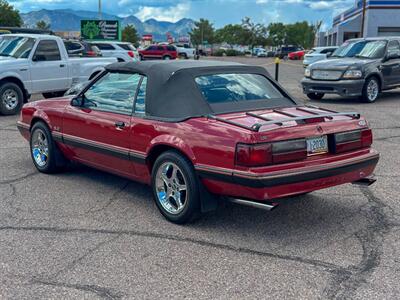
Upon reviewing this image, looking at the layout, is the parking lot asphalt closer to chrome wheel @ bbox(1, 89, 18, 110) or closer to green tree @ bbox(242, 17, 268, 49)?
chrome wheel @ bbox(1, 89, 18, 110)

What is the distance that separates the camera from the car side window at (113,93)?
541cm

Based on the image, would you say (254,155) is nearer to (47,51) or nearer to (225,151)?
(225,151)

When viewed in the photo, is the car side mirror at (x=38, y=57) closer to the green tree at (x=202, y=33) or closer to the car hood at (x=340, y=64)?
the car hood at (x=340, y=64)

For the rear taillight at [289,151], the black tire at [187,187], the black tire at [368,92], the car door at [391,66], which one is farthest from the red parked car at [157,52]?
the rear taillight at [289,151]

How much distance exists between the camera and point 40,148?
676 cm

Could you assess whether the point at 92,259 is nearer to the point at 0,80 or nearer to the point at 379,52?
the point at 0,80

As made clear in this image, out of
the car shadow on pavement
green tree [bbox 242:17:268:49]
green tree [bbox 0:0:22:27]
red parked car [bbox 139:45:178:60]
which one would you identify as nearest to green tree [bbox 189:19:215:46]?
green tree [bbox 242:17:268:49]

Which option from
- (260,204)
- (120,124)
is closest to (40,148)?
(120,124)

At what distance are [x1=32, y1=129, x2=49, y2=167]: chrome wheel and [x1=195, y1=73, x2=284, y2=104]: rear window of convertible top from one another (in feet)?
8.35

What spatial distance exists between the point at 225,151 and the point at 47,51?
9638mm

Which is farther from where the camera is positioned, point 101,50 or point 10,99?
point 101,50

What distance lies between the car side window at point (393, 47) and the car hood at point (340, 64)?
2.80 feet

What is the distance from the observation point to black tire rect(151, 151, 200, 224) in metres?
4.55

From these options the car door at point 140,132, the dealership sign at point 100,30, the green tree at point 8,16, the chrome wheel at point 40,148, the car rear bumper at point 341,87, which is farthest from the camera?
the green tree at point 8,16
